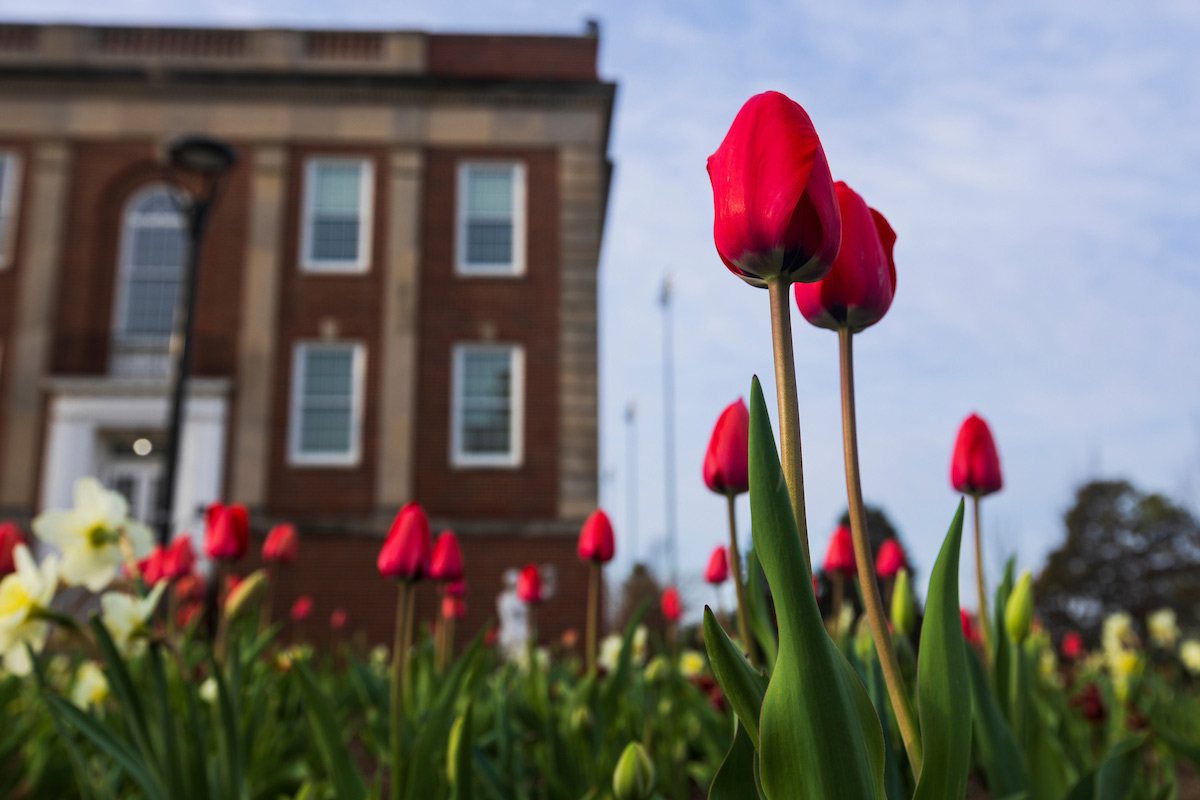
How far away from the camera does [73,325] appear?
15.6 meters

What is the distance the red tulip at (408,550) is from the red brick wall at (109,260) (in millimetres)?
14561

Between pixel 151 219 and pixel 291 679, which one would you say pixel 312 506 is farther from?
pixel 291 679

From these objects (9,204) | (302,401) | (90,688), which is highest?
(9,204)

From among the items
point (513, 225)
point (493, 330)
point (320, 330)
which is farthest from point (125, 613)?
point (513, 225)

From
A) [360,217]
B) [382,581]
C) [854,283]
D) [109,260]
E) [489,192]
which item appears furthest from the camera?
[489,192]

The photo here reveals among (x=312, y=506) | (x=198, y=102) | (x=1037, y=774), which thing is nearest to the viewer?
(x=1037, y=774)

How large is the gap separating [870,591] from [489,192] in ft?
53.8

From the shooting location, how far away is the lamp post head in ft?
26.3

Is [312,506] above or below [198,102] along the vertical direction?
below

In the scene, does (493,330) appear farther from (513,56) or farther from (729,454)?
(729,454)

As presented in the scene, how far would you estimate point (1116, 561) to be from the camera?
53.5ft

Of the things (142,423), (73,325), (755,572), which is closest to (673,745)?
(755,572)

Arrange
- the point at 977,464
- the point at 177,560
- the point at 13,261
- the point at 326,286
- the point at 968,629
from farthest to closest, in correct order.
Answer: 1. the point at 326,286
2. the point at 13,261
3. the point at 177,560
4. the point at 968,629
5. the point at 977,464

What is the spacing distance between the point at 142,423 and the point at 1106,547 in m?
16.8
